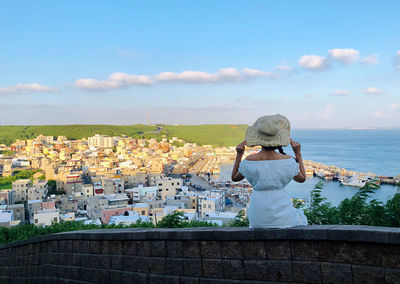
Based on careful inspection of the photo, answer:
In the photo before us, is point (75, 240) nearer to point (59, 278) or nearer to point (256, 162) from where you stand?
point (59, 278)

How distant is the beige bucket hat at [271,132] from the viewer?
2248mm

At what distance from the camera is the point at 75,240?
3312 millimetres

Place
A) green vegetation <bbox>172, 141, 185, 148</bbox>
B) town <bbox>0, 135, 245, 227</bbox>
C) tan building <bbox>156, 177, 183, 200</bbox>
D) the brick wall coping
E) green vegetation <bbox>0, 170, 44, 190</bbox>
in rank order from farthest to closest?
green vegetation <bbox>172, 141, 185, 148</bbox> → green vegetation <bbox>0, 170, 44, 190</bbox> → tan building <bbox>156, 177, 183, 200</bbox> → town <bbox>0, 135, 245, 227</bbox> → the brick wall coping

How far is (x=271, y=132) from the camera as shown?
7.38ft

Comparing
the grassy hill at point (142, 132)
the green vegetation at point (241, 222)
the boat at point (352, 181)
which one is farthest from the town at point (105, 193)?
the grassy hill at point (142, 132)

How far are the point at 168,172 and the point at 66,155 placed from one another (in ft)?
82.9

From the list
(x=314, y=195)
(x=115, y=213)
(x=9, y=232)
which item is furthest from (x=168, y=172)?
(x=314, y=195)

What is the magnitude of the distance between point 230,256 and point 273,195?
0.49 metres

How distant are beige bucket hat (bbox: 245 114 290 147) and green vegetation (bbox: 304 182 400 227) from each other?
5.88ft

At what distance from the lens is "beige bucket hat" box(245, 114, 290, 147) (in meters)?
2.25

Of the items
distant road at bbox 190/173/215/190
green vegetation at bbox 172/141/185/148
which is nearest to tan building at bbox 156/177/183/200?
distant road at bbox 190/173/215/190

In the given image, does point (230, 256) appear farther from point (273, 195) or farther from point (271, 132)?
point (271, 132)

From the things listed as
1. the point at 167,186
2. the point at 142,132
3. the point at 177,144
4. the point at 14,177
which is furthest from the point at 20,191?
the point at 142,132

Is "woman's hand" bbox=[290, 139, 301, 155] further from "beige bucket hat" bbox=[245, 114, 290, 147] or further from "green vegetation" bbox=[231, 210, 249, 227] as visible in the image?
"green vegetation" bbox=[231, 210, 249, 227]
